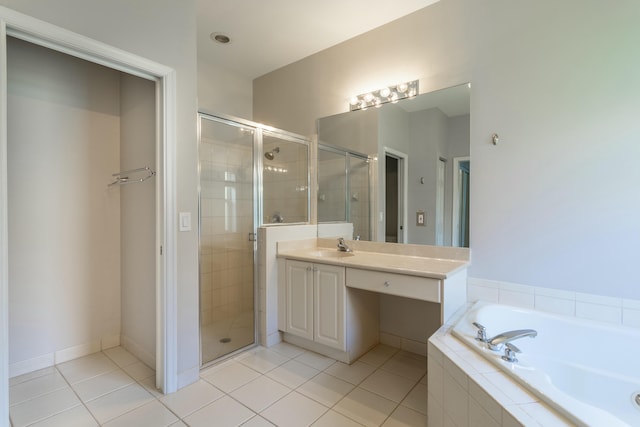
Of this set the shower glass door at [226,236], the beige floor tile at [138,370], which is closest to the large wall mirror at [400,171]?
the shower glass door at [226,236]

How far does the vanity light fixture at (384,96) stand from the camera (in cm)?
243

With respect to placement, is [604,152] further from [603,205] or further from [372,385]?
[372,385]

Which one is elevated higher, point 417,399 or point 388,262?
point 388,262

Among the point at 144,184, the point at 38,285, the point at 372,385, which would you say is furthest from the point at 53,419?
the point at 372,385

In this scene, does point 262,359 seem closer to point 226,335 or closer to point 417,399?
point 226,335

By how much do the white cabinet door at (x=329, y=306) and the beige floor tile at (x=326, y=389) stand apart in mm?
258

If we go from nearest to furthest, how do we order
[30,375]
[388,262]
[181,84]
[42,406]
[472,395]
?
[472,395], [42,406], [181,84], [30,375], [388,262]

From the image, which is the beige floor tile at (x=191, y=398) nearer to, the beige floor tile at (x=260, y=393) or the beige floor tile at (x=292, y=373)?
the beige floor tile at (x=260, y=393)

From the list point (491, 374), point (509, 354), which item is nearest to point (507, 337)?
point (509, 354)

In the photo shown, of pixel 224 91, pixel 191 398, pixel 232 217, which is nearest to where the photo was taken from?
pixel 191 398

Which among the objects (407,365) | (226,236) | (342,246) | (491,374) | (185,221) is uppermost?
(185,221)

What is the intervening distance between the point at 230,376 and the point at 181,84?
6.47 ft

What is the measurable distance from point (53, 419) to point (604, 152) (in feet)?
11.0

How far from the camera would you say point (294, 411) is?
174 centimetres
